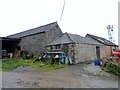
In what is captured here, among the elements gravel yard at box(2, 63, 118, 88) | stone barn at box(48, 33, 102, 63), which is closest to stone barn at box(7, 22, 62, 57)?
stone barn at box(48, 33, 102, 63)

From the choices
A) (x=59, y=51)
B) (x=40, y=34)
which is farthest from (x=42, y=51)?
(x=59, y=51)

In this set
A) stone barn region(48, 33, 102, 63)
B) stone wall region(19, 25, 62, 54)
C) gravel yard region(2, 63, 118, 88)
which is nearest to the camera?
gravel yard region(2, 63, 118, 88)

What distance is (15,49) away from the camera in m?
34.7

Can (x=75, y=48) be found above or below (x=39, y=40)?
below

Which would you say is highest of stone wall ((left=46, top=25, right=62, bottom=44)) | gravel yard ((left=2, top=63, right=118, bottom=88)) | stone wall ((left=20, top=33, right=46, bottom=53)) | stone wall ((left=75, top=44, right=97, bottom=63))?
stone wall ((left=46, top=25, right=62, bottom=44))

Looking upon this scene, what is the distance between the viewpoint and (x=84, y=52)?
2456 centimetres

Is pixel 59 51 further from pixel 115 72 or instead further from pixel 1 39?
pixel 1 39

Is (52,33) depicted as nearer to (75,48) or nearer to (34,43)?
(34,43)

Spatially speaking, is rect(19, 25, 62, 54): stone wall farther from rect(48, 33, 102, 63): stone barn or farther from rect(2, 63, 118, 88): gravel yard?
rect(2, 63, 118, 88): gravel yard

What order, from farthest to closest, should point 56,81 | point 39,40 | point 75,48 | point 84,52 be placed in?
point 39,40 → point 84,52 → point 75,48 → point 56,81

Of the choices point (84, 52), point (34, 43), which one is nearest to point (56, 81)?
point (84, 52)

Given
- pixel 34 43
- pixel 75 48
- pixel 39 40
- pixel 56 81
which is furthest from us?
pixel 34 43

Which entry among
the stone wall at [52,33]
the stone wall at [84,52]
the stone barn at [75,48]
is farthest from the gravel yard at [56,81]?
the stone wall at [52,33]

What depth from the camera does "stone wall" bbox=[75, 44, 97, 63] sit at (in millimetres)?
23156
